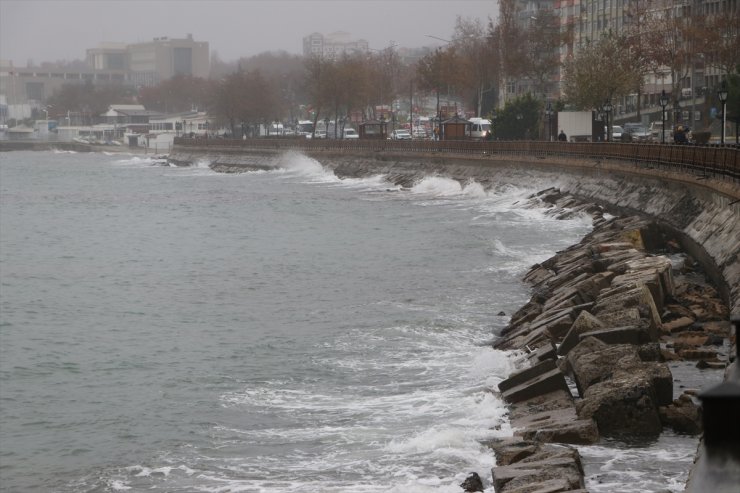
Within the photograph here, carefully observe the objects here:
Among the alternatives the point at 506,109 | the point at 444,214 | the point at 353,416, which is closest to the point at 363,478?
the point at 353,416

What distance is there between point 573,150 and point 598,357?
39.1 meters

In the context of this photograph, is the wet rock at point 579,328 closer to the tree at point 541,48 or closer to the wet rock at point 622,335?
the wet rock at point 622,335

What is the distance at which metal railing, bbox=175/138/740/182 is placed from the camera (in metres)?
28.1

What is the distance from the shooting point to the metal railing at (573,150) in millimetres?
28117

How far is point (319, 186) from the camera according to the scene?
79.9 metres

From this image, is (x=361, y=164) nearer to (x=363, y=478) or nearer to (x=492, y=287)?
(x=492, y=287)

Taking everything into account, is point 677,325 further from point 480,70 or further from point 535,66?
point 480,70

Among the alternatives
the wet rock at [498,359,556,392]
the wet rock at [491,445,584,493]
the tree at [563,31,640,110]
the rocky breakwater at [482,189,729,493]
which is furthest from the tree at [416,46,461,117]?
the wet rock at [491,445,584,493]

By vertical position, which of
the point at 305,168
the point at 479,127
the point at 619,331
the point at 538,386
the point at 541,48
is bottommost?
the point at 538,386

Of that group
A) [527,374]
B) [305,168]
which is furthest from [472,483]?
[305,168]

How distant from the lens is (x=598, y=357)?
42.8 feet

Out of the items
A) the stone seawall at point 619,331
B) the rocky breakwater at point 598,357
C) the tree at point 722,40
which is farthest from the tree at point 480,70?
the rocky breakwater at point 598,357

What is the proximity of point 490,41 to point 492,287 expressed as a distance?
265 ft

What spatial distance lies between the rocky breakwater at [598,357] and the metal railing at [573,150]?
4.96 metres
